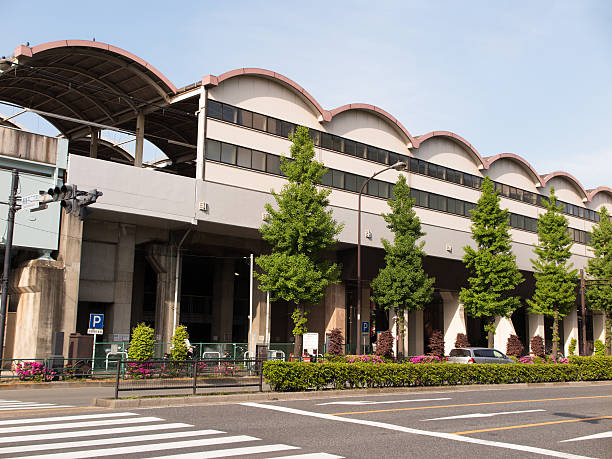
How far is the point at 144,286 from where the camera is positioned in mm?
49719

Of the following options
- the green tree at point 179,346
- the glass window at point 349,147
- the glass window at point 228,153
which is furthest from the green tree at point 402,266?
the green tree at point 179,346

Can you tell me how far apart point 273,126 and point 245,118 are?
2.03 meters

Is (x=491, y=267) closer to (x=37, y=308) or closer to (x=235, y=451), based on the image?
(x=37, y=308)

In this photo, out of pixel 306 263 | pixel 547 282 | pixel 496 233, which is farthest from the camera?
pixel 547 282

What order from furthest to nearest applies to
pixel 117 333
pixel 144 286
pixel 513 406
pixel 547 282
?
pixel 144 286 < pixel 547 282 < pixel 117 333 < pixel 513 406

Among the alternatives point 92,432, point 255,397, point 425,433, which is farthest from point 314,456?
point 255,397

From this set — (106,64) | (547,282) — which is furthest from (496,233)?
(106,64)

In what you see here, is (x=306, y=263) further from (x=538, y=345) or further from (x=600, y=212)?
(x=600, y=212)

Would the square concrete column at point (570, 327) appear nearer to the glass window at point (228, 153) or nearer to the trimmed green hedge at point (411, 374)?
the trimmed green hedge at point (411, 374)

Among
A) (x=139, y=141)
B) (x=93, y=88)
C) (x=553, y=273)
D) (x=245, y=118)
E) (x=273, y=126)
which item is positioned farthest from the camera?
(x=553, y=273)

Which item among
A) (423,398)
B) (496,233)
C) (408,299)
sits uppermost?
(496,233)

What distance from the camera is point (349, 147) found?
134 feet

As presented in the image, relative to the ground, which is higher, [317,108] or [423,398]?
[317,108]

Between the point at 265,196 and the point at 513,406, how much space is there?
19.8 metres
